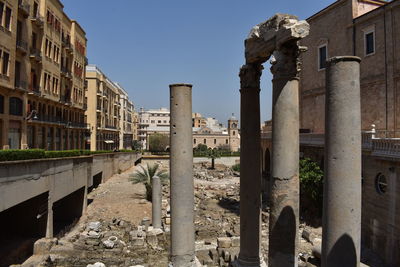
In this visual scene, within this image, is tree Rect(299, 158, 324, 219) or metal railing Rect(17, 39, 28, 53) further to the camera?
metal railing Rect(17, 39, 28, 53)

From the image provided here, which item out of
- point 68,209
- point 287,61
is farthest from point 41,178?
point 287,61

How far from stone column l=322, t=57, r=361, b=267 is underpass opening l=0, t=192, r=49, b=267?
13.0 metres

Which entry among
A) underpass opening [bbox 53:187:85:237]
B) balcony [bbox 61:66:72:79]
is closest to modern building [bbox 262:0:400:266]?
underpass opening [bbox 53:187:85:237]

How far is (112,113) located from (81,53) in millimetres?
17118

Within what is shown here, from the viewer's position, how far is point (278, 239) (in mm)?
6793

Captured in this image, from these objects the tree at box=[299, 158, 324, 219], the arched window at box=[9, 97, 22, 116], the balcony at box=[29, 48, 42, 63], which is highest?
the balcony at box=[29, 48, 42, 63]

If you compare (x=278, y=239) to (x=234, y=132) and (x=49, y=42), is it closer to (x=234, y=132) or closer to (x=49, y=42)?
(x=49, y=42)

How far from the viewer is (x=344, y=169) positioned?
5441 millimetres

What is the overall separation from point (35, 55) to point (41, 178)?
14297 mm

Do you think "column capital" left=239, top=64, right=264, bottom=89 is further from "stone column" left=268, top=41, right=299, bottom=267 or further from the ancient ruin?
"stone column" left=268, top=41, right=299, bottom=267

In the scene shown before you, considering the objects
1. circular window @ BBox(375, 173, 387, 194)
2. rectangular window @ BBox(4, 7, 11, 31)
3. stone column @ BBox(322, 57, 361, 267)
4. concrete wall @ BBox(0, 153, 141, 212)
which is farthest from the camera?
rectangular window @ BBox(4, 7, 11, 31)

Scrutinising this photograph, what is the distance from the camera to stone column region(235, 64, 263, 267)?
26.8 ft

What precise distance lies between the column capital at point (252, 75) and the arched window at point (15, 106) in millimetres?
20354

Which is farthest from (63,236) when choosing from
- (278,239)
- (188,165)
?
(278,239)
